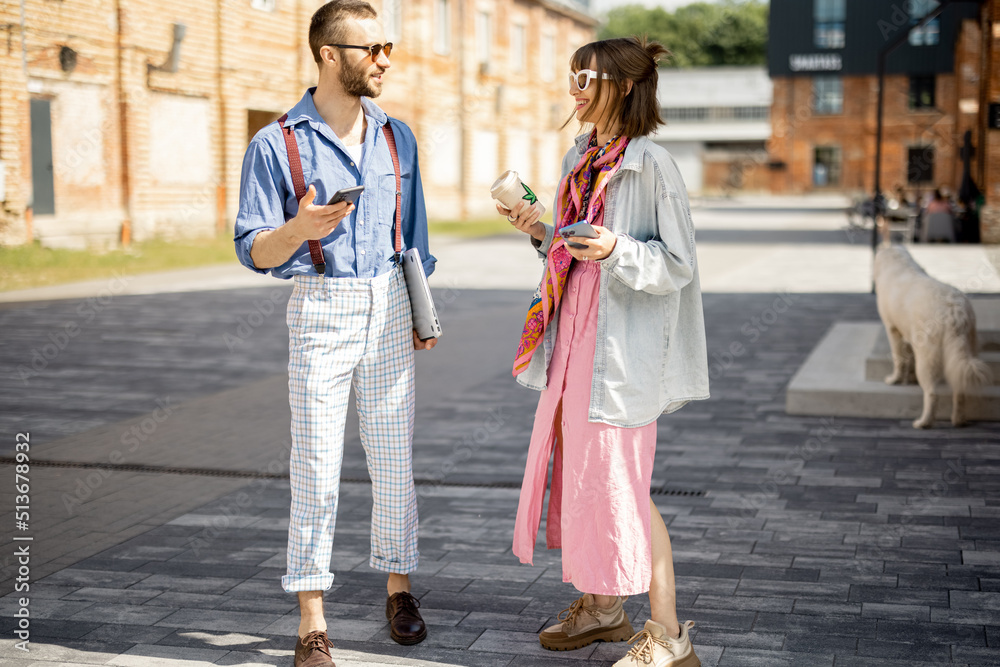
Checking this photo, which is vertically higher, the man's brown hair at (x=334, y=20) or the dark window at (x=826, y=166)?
the dark window at (x=826, y=166)

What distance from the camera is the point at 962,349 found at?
671 centimetres

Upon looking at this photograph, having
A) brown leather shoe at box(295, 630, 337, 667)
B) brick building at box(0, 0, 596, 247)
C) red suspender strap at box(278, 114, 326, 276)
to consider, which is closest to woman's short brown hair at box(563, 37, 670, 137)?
red suspender strap at box(278, 114, 326, 276)

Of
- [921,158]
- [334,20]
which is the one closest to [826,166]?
[921,158]

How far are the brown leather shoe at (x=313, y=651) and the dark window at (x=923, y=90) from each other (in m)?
52.6

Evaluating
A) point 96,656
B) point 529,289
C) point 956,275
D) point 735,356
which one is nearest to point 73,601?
point 96,656

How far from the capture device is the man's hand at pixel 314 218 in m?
3.19

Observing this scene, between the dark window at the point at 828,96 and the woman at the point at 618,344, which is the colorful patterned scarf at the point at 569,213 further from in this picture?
the dark window at the point at 828,96

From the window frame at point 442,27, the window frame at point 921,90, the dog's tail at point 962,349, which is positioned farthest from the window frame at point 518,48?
the dog's tail at point 962,349

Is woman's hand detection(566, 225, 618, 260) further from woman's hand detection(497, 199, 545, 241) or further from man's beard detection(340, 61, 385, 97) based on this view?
man's beard detection(340, 61, 385, 97)

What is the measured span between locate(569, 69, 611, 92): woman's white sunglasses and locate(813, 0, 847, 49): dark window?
51.9 m

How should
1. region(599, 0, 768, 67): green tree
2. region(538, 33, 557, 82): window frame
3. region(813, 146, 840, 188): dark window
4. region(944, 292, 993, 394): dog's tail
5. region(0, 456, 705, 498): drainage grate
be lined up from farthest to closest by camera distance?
1. region(599, 0, 768, 67): green tree
2. region(813, 146, 840, 188): dark window
3. region(538, 33, 557, 82): window frame
4. region(944, 292, 993, 394): dog's tail
5. region(0, 456, 705, 498): drainage grate

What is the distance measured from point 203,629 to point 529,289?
12656 millimetres

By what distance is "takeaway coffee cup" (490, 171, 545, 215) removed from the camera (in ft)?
10.9

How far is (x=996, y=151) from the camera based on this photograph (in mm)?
22094
